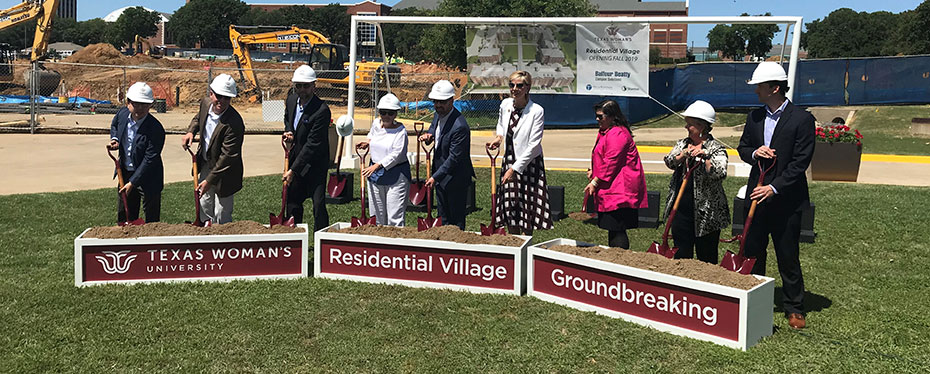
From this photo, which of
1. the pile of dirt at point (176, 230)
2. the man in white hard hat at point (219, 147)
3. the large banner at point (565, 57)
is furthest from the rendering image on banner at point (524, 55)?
the pile of dirt at point (176, 230)

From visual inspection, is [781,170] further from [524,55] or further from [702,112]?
[524,55]

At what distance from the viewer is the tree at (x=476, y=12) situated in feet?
110

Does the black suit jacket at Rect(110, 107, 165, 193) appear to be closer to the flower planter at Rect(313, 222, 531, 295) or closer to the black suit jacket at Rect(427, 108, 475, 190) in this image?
the flower planter at Rect(313, 222, 531, 295)

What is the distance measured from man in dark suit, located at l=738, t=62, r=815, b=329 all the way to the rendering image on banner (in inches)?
292

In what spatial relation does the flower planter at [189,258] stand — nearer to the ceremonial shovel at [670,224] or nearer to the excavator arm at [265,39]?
the ceremonial shovel at [670,224]

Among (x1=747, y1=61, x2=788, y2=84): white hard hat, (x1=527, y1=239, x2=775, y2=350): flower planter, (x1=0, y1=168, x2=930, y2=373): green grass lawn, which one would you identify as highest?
(x1=747, y1=61, x2=788, y2=84): white hard hat

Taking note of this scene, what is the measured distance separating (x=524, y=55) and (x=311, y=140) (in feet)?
22.0

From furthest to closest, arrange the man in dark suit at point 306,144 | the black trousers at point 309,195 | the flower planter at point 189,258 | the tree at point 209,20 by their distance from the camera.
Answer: the tree at point 209,20
the black trousers at point 309,195
the man in dark suit at point 306,144
the flower planter at point 189,258

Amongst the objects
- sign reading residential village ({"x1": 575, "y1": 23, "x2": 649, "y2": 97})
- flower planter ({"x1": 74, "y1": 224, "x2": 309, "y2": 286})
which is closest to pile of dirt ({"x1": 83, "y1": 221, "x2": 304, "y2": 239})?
flower planter ({"x1": 74, "y1": 224, "x2": 309, "y2": 286})

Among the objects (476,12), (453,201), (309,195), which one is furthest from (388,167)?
(476,12)

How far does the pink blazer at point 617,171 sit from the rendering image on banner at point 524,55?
6.98m

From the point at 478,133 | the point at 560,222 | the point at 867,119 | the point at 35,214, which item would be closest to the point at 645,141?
the point at 478,133

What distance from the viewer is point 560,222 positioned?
365 inches

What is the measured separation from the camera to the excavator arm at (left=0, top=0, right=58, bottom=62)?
35000 mm
